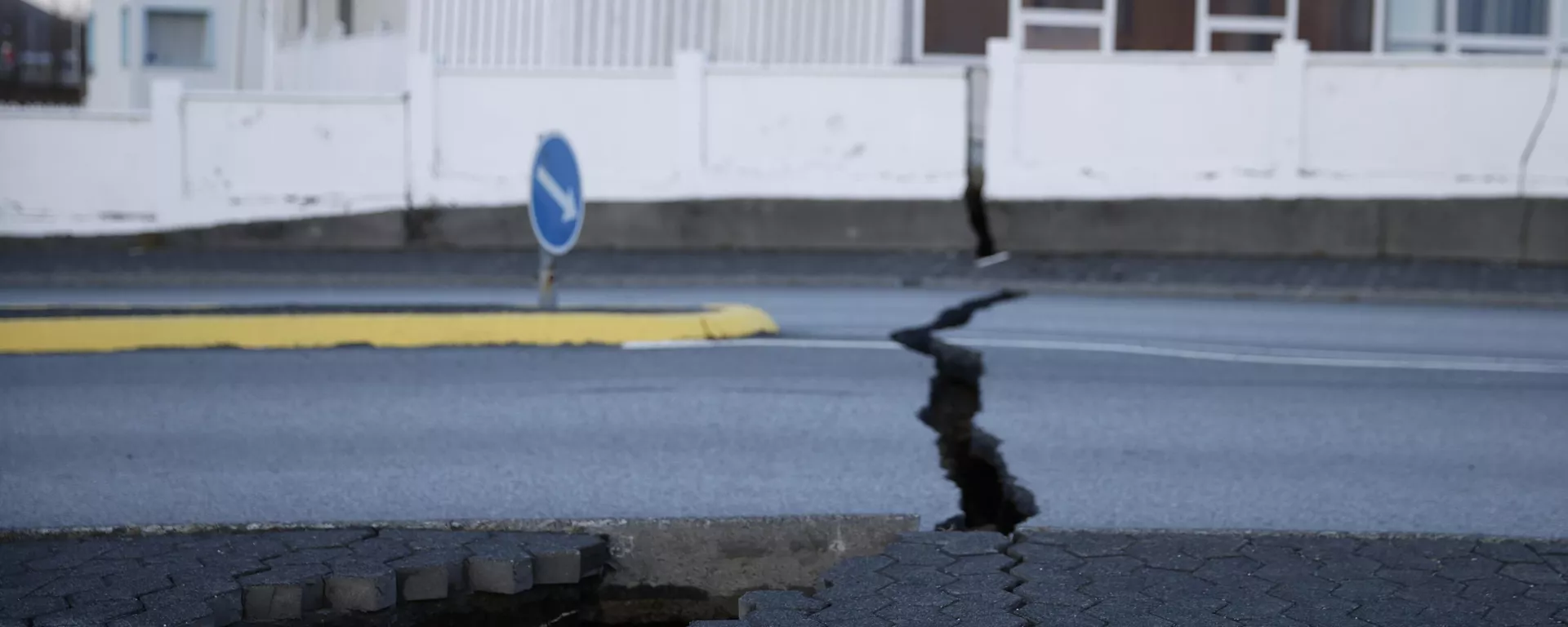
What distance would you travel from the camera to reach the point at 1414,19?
2058 cm

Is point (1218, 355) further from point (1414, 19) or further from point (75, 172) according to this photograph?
point (1414, 19)

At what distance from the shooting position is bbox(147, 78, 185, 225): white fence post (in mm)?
16156

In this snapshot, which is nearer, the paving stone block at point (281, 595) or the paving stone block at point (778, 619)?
the paving stone block at point (778, 619)

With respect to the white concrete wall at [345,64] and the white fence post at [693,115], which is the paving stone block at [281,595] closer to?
the white fence post at [693,115]

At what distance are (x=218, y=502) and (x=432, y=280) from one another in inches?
348

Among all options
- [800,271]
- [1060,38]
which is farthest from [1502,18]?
[800,271]

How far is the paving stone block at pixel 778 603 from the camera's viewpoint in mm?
4004

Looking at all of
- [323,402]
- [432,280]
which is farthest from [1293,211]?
[323,402]

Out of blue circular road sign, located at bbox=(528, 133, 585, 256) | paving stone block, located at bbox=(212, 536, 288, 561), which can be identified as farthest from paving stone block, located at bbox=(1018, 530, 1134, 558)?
blue circular road sign, located at bbox=(528, 133, 585, 256)

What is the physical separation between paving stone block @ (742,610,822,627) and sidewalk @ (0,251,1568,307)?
9.97m

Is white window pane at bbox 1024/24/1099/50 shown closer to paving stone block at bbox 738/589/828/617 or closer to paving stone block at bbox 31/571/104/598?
paving stone block at bbox 738/589/828/617

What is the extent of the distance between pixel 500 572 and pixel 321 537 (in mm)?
570

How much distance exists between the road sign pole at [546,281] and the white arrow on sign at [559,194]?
0.75 feet

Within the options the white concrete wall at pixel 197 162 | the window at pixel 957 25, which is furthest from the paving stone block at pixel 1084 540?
the window at pixel 957 25
